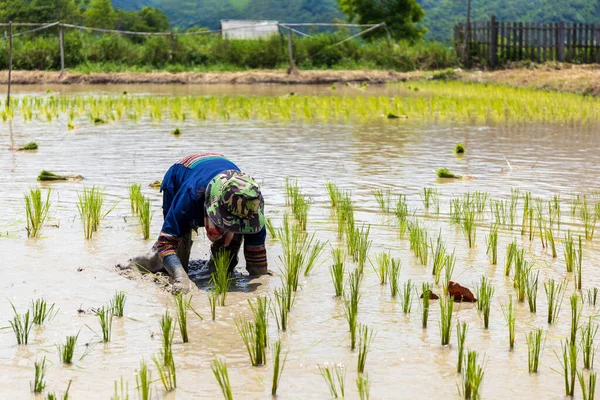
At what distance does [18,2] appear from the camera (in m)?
39.5

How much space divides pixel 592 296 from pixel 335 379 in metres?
1.58

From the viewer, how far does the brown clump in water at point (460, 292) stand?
12.9 ft

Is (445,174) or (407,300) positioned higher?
(445,174)

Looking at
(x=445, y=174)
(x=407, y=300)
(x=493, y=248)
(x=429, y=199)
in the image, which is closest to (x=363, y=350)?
(x=407, y=300)

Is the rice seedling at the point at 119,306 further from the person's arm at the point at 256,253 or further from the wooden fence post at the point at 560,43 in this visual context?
the wooden fence post at the point at 560,43

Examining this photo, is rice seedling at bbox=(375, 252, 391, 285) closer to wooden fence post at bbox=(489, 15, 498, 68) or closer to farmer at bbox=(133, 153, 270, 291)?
farmer at bbox=(133, 153, 270, 291)

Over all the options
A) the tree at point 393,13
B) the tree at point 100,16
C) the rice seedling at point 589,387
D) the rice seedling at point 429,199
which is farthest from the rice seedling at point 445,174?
the tree at point 100,16

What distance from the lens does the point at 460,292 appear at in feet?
12.9

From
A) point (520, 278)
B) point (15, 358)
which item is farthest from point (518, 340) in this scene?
point (15, 358)

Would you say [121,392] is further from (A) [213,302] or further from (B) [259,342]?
(A) [213,302]

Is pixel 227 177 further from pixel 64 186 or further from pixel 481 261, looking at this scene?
pixel 64 186

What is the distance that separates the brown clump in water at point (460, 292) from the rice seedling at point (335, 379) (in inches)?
35.4

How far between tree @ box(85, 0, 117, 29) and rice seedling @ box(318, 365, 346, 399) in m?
52.1

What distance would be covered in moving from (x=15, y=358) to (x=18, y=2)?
1538 inches
